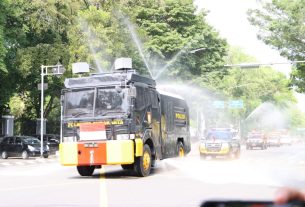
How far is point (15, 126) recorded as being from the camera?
158 feet

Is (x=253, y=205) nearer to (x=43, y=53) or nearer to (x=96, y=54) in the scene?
(x=96, y=54)

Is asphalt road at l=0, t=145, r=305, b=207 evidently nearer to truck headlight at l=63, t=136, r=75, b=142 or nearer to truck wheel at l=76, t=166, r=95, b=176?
truck headlight at l=63, t=136, r=75, b=142

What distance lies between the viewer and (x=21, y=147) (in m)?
33.4

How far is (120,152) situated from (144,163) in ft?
5.02

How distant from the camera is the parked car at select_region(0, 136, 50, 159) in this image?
33250 mm

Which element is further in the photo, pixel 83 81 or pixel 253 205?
pixel 83 81

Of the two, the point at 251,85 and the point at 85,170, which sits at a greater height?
the point at 251,85

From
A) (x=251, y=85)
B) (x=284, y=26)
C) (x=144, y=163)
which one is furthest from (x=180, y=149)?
(x=251, y=85)

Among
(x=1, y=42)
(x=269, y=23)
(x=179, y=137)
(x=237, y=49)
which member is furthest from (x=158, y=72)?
(x=237, y=49)

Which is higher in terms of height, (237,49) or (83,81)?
(237,49)

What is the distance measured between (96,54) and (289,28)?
1226cm

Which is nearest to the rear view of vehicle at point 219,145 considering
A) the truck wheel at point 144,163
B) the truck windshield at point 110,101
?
the truck wheel at point 144,163

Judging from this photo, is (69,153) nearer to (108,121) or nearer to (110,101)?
(108,121)

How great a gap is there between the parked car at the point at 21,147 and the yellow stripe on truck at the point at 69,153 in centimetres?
1826
